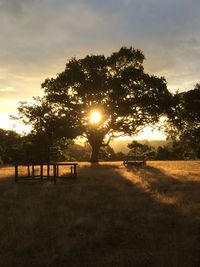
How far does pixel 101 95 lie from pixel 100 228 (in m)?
39.8

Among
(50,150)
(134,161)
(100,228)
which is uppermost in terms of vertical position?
(50,150)

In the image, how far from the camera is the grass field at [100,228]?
31.1 feet

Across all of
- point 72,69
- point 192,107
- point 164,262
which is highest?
point 72,69

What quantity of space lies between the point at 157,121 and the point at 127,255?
4517 cm

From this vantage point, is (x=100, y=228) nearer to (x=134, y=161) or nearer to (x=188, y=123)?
(x=188, y=123)

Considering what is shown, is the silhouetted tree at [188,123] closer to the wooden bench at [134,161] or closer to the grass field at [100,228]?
the wooden bench at [134,161]

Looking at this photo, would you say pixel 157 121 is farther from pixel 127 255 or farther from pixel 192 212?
pixel 127 255

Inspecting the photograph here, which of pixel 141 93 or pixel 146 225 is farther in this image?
pixel 141 93

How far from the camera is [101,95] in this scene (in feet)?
168

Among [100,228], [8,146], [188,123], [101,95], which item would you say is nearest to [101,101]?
[101,95]

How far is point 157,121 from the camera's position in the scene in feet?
177

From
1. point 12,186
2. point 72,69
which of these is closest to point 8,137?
point 72,69

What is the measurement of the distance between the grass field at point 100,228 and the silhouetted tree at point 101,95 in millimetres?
31104

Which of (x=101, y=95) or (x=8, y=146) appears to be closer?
(x=101, y=95)
